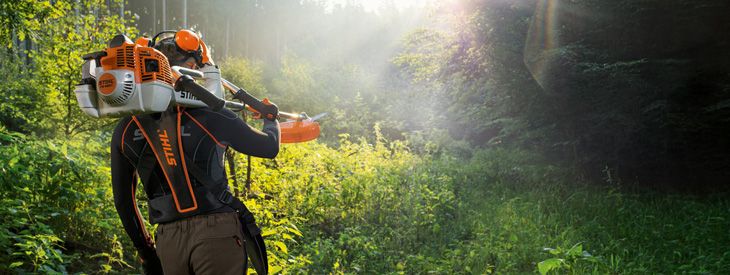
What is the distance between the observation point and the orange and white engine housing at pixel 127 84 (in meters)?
2.26

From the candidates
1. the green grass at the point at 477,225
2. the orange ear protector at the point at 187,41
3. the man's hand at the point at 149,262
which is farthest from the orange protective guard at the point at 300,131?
the green grass at the point at 477,225

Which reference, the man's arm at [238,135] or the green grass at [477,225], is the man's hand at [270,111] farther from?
the green grass at [477,225]

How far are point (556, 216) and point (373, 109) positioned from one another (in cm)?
1888

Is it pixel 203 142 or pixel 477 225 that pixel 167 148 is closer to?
pixel 203 142

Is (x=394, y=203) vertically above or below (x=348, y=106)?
below

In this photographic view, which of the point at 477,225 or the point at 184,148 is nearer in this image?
the point at 184,148

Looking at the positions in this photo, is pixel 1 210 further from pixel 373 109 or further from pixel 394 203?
pixel 373 109

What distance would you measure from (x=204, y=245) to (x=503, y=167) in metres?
12.4

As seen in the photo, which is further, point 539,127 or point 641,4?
point 539,127

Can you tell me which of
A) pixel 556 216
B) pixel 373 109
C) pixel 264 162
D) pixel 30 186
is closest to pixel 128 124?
pixel 30 186

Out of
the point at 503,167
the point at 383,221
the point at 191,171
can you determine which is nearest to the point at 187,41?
the point at 191,171

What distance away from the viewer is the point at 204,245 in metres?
2.70

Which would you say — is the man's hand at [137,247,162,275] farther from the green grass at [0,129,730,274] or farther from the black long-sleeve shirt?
the green grass at [0,129,730,274]

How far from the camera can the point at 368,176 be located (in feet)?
29.5
